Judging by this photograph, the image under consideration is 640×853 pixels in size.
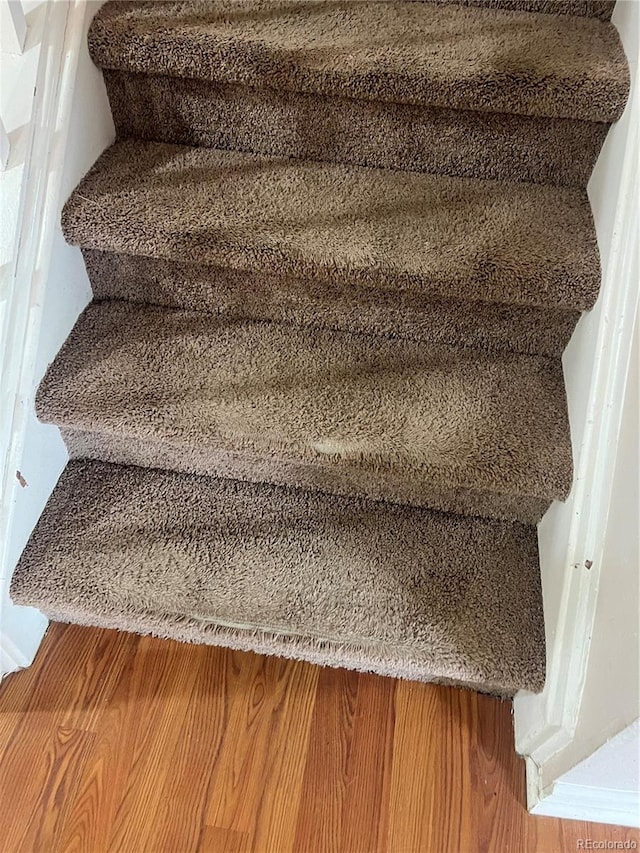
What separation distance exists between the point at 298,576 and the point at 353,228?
0.60 m

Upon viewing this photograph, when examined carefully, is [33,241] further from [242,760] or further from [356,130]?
[242,760]

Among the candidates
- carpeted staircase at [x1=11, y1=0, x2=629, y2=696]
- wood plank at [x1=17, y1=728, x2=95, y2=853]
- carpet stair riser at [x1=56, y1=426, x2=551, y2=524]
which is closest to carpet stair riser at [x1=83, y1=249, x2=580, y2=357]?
carpeted staircase at [x1=11, y1=0, x2=629, y2=696]

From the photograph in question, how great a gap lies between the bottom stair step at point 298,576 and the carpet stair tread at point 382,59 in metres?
0.72

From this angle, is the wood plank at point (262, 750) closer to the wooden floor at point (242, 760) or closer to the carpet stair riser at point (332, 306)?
the wooden floor at point (242, 760)

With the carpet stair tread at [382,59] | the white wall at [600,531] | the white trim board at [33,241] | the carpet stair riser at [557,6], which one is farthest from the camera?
the carpet stair riser at [557,6]

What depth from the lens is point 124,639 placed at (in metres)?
1.33

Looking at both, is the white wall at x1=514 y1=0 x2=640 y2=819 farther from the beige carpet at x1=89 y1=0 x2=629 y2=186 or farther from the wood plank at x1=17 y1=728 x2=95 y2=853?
the wood plank at x1=17 y1=728 x2=95 y2=853

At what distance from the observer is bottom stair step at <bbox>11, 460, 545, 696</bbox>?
1.11m

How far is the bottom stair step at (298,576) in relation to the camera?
1.11 meters

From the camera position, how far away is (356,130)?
127 cm

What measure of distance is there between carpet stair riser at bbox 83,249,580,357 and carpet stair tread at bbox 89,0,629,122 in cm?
34

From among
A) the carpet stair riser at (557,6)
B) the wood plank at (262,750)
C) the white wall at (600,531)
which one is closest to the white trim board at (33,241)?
the wood plank at (262,750)

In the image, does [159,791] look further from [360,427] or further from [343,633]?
[360,427]

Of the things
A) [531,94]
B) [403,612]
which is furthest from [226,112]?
[403,612]
